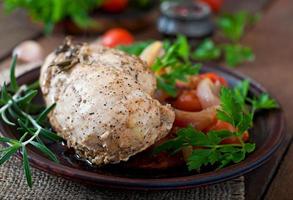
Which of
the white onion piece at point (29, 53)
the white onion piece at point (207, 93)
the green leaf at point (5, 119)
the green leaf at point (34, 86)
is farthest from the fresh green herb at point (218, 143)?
the white onion piece at point (29, 53)

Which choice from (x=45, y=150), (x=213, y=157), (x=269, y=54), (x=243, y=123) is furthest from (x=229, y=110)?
(x=269, y=54)

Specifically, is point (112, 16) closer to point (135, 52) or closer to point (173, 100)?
point (135, 52)

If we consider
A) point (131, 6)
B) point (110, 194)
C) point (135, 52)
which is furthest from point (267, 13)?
point (110, 194)

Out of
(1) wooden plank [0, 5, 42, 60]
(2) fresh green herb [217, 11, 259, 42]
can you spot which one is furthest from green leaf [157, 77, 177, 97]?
(2) fresh green herb [217, 11, 259, 42]

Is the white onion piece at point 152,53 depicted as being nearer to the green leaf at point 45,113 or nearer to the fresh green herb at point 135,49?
the fresh green herb at point 135,49

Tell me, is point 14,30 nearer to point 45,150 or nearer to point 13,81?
point 13,81

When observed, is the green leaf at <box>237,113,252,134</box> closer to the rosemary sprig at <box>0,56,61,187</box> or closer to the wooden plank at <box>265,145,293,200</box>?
the wooden plank at <box>265,145,293,200</box>

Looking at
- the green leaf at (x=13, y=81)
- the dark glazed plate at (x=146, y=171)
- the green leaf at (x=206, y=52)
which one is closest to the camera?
the dark glazed plate at (x=146, y=171)
